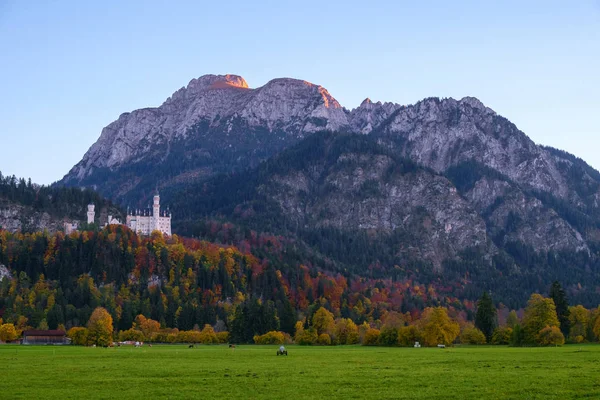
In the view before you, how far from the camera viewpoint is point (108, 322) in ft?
554

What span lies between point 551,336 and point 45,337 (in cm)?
10892

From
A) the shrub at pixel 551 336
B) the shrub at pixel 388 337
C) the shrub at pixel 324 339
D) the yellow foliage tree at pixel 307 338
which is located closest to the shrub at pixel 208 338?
the yellow foliage tree at pixel 307 338

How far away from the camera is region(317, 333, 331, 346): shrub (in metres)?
169

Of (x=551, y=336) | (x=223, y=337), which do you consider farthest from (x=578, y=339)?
(x=223, y=337)

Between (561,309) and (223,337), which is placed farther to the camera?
(223,337)

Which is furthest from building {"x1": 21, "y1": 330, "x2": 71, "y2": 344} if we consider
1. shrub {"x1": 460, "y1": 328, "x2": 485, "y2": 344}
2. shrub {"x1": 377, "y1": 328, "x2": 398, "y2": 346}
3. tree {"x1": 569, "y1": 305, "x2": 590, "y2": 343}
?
tree {"x1": 569, "y1": 305, "x2": 590, "y2": 343}

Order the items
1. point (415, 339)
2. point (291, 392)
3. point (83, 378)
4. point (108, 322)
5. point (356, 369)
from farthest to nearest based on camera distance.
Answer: point (108, 322), point (415, 339), point (356, 369), point (83, 378), point (291, 392)

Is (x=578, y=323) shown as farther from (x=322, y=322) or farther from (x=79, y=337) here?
(x=79, y=337)

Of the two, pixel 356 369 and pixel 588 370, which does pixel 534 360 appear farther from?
pixel 356 369

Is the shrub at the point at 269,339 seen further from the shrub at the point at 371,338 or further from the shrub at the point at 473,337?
the shrub at the point at 473,337

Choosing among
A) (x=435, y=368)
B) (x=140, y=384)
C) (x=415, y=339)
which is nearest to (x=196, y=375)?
(x=140, y=384)

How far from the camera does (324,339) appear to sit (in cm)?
16975

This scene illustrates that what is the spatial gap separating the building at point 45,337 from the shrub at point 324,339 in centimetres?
5651

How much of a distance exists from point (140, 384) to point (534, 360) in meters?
42.3
